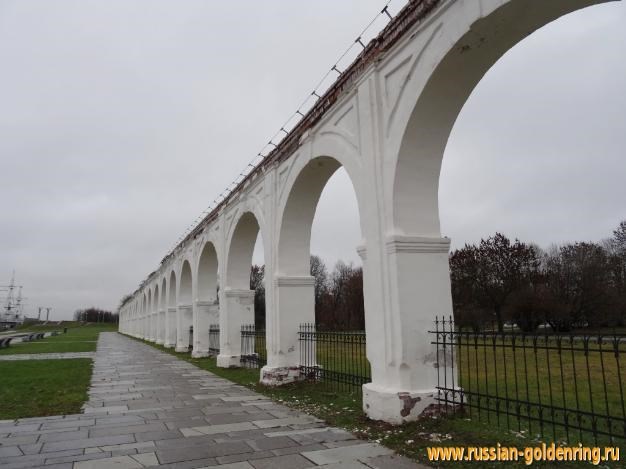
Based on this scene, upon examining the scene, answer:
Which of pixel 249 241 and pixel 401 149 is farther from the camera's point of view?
pixel 249 241

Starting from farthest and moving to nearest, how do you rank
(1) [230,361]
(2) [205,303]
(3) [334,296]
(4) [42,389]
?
(3) [334,296] → (2) [205,303] → (1) [230,361] → (4) [42,389]

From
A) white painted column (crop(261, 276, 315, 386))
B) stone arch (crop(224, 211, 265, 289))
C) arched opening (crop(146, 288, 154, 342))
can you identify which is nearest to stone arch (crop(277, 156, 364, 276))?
white painted column (crop(261, 276, 315, 386))

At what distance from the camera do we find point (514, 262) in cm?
3173

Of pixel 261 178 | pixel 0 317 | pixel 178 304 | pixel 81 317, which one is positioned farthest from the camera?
pixel 81 317

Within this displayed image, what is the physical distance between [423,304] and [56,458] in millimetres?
4134

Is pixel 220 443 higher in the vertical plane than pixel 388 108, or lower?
lower

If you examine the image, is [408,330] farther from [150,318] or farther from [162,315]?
[150,318]

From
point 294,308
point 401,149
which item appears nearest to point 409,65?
point 401,149

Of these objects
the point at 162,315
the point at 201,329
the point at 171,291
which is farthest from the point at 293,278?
the point at 162,315

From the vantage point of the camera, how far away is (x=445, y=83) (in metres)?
5.30

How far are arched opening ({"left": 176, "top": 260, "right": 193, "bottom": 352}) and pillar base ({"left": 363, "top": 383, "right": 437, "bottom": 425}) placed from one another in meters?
14.9

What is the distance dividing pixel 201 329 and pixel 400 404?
12.0 m

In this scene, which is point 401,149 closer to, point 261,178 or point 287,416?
point 287,416

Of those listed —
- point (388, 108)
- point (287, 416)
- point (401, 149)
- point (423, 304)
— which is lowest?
point (287, 416)
